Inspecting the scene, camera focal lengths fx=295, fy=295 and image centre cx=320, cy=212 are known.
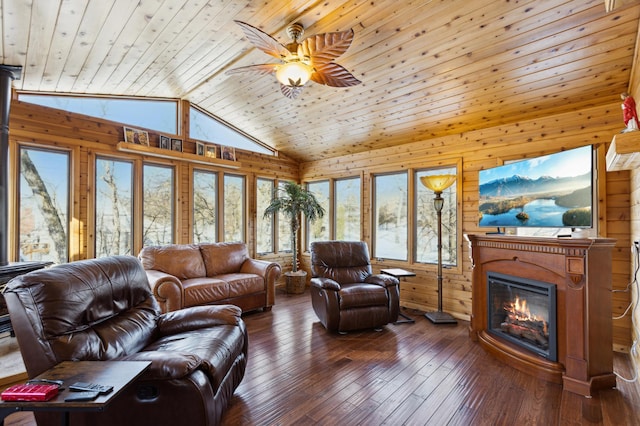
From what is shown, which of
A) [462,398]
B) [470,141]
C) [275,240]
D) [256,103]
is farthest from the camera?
[275,240]

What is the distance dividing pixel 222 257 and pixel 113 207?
5.48 ft

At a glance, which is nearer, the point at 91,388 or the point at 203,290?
the point at 91,388

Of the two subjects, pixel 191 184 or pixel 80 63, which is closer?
pixel 80 63

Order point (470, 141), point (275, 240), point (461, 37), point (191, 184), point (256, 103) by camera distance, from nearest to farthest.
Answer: point (461, 37) → point (470, 141) → point (256, 103) → point (191, 184) → point (275, 240)

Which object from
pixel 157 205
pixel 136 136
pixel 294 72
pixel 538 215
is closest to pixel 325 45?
pixel 294 72

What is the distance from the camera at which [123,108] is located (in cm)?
433

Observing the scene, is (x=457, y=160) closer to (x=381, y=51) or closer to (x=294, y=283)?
(x=381, y=51)

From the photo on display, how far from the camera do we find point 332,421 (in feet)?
6.56

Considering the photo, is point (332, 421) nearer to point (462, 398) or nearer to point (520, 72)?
point (462, 398)

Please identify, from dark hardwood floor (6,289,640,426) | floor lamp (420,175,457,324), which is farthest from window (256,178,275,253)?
floor lamp (420,175,457,324)

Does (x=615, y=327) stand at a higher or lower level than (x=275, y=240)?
lower

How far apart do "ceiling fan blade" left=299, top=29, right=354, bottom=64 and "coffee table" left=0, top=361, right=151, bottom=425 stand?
232cm

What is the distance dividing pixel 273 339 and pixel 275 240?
2855 mm

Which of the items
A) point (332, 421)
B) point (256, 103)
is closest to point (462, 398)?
point (332, 421)
